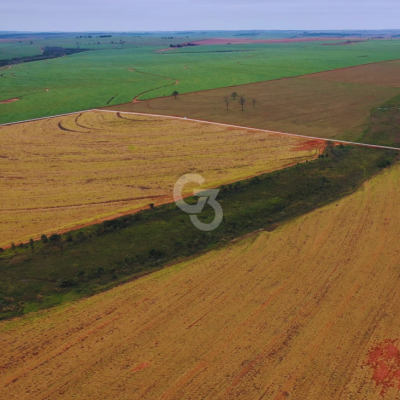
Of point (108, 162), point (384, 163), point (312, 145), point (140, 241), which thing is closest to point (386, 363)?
point (140, 241)

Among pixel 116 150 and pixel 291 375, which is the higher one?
pixel 116 150

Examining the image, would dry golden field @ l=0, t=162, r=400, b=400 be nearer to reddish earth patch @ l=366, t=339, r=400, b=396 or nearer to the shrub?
reddish earth patch @ l=366, t=339, r=400, b=396

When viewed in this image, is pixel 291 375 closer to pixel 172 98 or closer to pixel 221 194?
pixel 221 194

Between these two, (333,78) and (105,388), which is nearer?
(105,388)

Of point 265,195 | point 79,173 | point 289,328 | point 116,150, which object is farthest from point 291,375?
point 116,150

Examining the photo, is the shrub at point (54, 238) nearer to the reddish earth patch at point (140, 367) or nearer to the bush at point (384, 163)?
the reddish earth patch at point (140, 367)

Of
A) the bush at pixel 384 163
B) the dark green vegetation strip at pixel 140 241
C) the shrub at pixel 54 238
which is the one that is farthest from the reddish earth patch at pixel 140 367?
the bush at pixel 384 163
